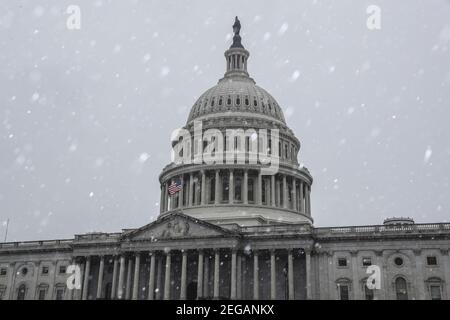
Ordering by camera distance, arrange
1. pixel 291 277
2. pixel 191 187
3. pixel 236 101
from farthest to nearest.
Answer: pixel 236 101, pixel 191 187, pixel 291 277

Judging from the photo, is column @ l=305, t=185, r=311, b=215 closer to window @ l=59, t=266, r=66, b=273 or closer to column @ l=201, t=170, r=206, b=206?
column @ l=201, t=170, r=206, b=206

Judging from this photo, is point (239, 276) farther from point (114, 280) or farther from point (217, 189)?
point (217, 189)

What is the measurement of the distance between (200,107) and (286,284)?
40055 mm

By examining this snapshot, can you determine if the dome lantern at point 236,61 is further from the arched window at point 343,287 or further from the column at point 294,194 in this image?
the arched window at point 343,287

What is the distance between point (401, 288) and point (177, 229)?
89.6ft

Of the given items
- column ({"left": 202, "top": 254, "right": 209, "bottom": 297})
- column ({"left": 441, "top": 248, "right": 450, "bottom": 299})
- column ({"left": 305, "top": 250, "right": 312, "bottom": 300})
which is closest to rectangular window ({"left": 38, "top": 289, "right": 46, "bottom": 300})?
column ({"left": 202, "top": 254, "right": 209, "bottom": 297})

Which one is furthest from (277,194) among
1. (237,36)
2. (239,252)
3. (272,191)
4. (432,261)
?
(237,36)

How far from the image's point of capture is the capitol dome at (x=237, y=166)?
77812 mm

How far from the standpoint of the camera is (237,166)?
8000cm

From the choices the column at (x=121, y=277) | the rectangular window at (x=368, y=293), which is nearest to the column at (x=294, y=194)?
the rectangular window at (x=368, y=293)

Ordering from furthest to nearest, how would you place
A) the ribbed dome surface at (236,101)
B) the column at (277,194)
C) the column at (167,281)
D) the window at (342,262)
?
the ribbed dome surface at (236,101)
the column at (277,194)
the column at (167,281)
the window at (342,262)

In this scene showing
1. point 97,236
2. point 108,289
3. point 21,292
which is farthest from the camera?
point 21,292

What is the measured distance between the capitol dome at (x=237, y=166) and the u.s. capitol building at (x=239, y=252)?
0.22 meters
